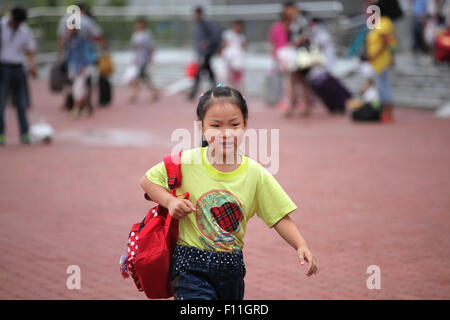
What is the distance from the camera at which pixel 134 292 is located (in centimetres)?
534

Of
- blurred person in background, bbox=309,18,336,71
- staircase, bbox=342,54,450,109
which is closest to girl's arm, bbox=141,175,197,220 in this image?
staircase, bbox=342,54,450,109

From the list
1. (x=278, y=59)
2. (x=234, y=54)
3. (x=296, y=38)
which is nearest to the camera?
(x=296, y=38)

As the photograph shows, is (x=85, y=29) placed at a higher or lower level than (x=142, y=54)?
higher

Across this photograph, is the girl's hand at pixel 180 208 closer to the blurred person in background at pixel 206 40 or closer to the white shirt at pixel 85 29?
the white shirt at pixel 85 29

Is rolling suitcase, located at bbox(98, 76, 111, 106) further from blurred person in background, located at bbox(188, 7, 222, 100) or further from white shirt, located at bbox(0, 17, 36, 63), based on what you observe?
white shirt, located at bbox(0, 17, 36, 63)

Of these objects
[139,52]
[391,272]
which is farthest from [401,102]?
[391,272]

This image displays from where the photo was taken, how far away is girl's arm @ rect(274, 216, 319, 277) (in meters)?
3.36

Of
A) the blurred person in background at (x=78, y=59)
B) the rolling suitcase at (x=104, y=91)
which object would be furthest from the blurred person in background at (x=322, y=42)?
the blurred person in background at (x=78, y=59)

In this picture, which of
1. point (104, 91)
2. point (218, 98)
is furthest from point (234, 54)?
point (218, 98)

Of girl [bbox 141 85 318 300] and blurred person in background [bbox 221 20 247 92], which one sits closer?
girl [bbox 141 85 318 300]

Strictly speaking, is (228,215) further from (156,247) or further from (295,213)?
(295,213)

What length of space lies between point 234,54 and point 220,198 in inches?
618

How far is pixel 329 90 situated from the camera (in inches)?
621
